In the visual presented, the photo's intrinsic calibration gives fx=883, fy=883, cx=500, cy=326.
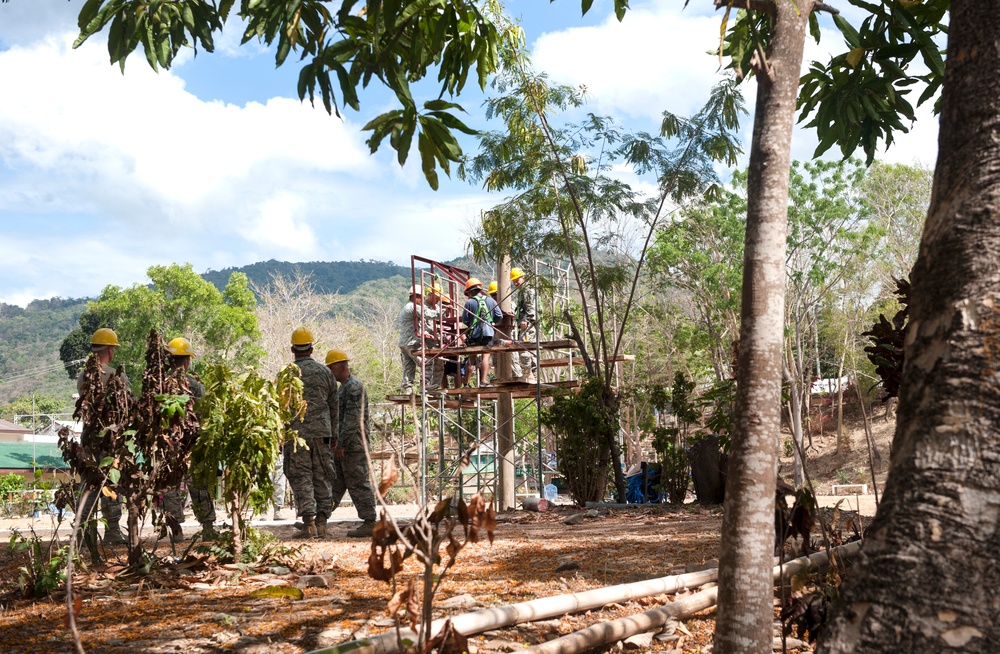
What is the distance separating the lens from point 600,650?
3584mm

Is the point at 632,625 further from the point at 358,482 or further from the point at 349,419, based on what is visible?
the point at 349,419

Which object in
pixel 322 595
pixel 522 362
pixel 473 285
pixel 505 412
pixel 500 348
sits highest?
pixel 473 285

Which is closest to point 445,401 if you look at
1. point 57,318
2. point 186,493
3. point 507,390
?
point 507,390

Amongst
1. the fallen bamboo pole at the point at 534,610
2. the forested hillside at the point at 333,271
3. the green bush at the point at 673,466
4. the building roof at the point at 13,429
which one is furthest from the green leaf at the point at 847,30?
the forested hillside at the point at 333,271

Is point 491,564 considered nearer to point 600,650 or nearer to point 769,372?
point 600,650

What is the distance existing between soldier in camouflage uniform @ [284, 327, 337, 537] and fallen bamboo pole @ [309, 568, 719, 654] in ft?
15.2

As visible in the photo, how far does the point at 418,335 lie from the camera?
46.1ft

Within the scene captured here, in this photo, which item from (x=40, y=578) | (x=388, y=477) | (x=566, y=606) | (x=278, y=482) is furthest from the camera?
(x=278, y=482)

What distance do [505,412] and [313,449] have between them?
794 cm

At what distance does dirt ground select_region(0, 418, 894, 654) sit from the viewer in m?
3.87

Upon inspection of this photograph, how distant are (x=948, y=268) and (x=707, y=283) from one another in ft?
82.1

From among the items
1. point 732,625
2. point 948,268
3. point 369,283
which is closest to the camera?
point 948,268

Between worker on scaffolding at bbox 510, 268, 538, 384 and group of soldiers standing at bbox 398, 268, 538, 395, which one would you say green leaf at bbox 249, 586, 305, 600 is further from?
worker on scaffolding at bbox 510, 268, 538, 384


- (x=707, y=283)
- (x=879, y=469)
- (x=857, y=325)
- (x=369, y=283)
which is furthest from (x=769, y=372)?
(x=369, y=283)
